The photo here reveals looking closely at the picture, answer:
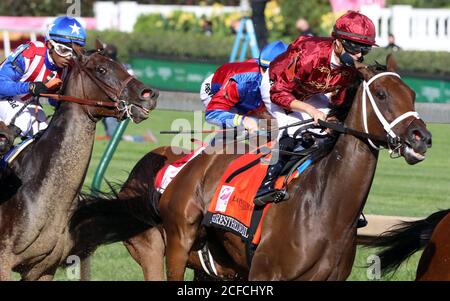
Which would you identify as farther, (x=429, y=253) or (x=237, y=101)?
(x=237, y=101)

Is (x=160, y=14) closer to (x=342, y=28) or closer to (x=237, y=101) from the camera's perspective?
(x=237, y=101)

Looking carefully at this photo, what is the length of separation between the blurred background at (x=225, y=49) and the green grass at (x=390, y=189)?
0.04 ft

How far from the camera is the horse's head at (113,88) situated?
236 inches

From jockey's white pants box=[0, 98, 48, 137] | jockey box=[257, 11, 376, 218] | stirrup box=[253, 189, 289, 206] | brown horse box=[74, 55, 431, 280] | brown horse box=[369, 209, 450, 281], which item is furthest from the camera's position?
jockey's white pants box=[0, 98, 48, 137]

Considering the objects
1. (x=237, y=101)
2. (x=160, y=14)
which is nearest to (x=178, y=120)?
(x=237, y=101)

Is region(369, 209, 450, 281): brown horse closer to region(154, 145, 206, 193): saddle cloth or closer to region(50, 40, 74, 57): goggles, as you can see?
region(154, 145, 206, 193): saddle cloth

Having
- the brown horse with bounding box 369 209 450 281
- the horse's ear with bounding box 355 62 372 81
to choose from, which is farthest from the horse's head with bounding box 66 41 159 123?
the brown horse with bounding box 369 209 450 281

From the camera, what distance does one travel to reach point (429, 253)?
573cm

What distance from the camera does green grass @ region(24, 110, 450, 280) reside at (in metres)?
8.04

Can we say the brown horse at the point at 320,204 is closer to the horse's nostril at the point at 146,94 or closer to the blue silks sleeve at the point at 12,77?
the horse's nostril at the point at 146,94

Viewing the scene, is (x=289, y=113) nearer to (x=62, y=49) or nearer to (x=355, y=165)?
(x=355, y=165)

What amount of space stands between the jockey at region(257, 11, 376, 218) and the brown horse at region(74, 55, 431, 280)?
0.20 m

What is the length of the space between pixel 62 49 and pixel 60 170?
2.69ft
